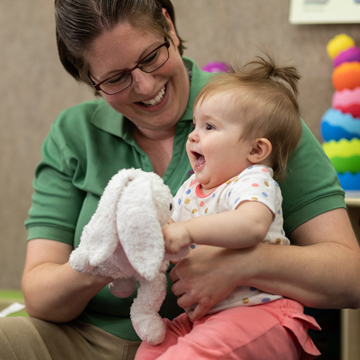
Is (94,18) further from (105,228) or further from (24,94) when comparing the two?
(24,94)

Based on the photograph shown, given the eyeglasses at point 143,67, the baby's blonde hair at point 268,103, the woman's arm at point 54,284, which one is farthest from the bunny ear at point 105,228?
the eyeglasses at point 143,67

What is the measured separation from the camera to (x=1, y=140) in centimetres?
242

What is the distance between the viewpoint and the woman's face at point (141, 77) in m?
1.05

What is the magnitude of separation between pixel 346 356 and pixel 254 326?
2.49 ft

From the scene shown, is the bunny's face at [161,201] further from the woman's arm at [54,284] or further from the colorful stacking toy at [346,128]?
the colorful stacking toy at [346,128]

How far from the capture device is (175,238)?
0.75 m

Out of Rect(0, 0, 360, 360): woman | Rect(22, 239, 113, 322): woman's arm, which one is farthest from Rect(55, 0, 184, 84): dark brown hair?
Rect(22, 239, 113, 322): woman's arm

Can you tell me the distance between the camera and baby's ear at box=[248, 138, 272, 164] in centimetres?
93

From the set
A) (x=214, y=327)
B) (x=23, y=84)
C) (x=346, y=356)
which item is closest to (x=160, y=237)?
(x=214, y=327)

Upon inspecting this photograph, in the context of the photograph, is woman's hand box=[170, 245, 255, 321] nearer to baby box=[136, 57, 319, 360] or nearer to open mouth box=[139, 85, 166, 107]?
baby box=[136, 57, 319, 360]

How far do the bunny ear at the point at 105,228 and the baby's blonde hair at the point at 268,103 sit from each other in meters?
0.31

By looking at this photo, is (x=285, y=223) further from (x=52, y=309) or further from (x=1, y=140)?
(x=1, y=140)

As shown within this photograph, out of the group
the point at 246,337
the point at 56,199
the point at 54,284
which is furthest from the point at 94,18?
the point at 246,337

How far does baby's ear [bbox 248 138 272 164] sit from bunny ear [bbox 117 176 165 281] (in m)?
0.31
